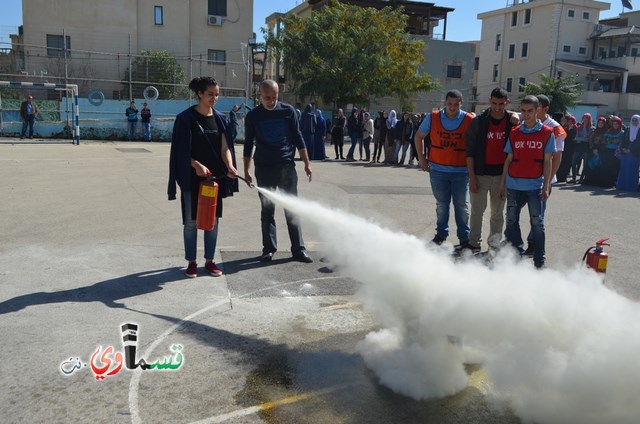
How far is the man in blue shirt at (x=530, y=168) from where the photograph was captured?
653cm

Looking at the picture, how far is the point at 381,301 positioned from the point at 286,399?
1.09 meters

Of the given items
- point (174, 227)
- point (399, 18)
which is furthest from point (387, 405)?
point (399, 18)

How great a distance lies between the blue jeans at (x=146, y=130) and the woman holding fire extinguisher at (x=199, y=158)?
879 inches

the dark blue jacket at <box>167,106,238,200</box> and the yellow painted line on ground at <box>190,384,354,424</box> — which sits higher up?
the dark blue jacket at <box>167,106,238,200</box>

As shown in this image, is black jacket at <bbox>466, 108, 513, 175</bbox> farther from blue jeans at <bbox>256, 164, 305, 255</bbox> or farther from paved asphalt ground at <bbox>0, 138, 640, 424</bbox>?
blue jeans at <bbox>256, 164, 305, 255</bbox>

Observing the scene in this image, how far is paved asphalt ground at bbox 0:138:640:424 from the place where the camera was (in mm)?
3643

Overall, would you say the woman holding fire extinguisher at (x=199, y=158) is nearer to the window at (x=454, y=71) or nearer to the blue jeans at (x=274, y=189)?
the blue jeans at (x=274, y=189)

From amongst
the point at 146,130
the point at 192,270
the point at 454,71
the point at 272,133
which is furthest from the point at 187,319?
the point at 454,71

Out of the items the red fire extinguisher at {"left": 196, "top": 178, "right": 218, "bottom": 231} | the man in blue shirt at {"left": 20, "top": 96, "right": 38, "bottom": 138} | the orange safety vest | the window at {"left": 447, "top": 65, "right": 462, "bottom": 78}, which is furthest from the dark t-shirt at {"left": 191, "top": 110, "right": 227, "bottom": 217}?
the window at {"left": 447, "top": 65, "right": 462, "bottom": 78}

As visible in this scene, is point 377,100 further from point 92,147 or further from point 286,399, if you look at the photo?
point 286,399

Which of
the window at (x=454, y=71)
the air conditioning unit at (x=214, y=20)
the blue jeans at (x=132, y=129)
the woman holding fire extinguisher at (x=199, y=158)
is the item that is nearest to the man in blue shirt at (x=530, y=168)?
the woman holding fire extinguisher at (x=199, y=158)

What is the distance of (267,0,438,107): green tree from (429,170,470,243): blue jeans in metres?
28.7

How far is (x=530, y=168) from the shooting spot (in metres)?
6.61

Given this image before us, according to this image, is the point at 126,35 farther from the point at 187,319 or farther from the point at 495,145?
the point at 187,319
